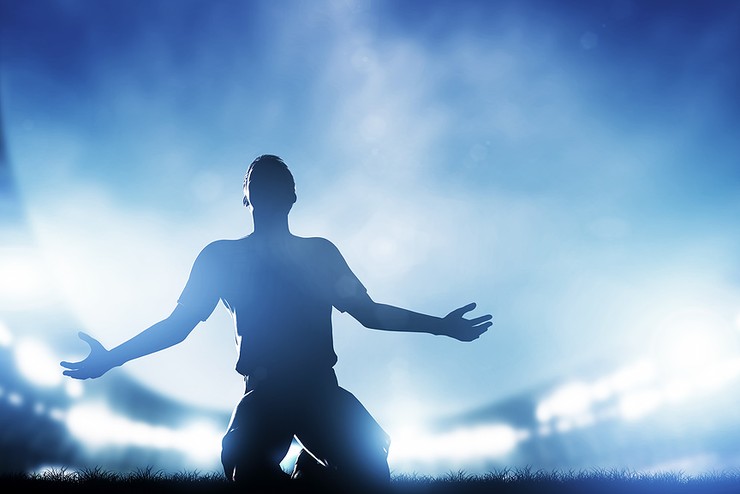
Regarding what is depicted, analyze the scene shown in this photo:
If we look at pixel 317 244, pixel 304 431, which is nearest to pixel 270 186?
pixel 317 244

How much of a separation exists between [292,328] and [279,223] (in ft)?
2.88

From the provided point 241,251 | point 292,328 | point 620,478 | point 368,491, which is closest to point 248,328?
point 292,328

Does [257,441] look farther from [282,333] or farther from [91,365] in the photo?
[91,365]

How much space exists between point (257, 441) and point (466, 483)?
→ 2.60 m

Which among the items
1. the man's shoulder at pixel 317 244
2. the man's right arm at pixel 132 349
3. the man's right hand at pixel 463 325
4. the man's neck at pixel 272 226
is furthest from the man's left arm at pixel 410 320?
the man's right arm at pixel 132 349

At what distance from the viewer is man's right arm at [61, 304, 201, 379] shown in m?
4.02

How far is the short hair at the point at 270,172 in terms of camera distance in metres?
4.24

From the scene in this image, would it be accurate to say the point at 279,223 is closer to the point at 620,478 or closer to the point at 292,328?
the point at 292,328

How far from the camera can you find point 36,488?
14.6 ft

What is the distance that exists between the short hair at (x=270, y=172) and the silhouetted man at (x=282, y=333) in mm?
10

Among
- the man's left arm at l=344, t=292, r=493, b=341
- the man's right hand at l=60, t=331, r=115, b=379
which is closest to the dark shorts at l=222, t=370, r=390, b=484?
the man's left arm at l=344, t=292, r=493, b=341

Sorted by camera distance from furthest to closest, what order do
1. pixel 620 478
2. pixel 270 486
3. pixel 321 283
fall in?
pixel 620 478
pixel 321 283
pixel 270 486

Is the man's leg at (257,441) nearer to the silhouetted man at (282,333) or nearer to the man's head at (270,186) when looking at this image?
the silhouetted man at (282,333)

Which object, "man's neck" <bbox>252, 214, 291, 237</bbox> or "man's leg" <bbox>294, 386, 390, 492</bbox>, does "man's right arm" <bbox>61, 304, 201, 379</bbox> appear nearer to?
"man's neck" <bbox>252, 214, 291, 237</bbox>
